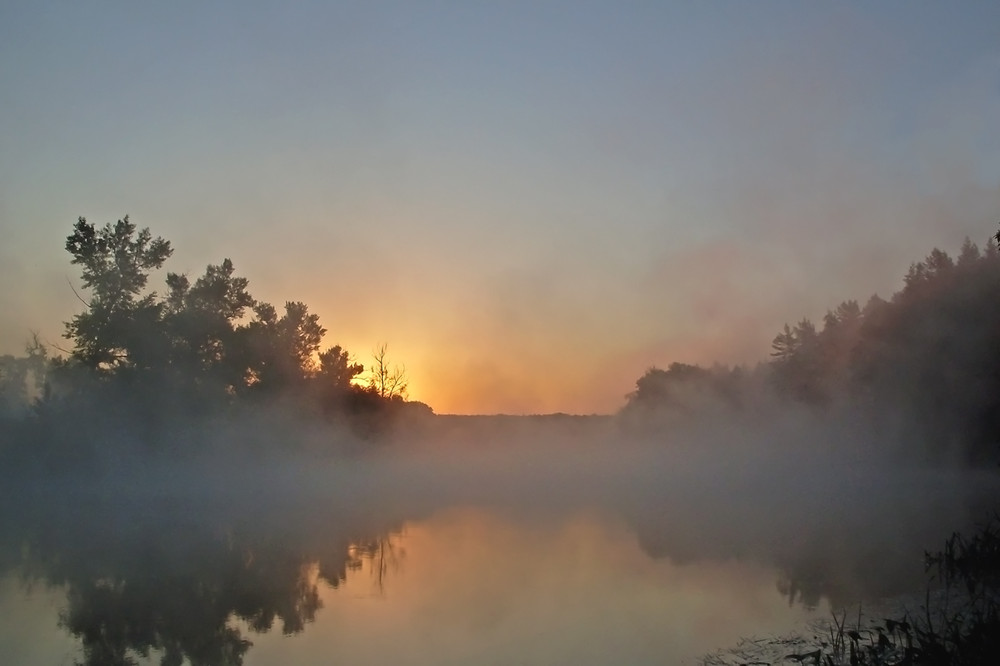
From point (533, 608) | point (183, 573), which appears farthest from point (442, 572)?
point (183, 573)

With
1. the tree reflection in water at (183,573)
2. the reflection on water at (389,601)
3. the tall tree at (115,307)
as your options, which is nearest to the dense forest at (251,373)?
the tall tree at (115,307)

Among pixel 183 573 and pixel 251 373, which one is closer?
pixel 183 573

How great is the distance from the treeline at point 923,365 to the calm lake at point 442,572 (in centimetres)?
433

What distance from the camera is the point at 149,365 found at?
36562 millimetres

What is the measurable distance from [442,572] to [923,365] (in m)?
28.8

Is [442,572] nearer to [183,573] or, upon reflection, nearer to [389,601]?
[389,601]

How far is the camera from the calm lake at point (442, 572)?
29.9ft

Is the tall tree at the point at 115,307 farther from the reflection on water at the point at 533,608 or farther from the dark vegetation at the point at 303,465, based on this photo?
the reflection on water at the point at 533,608

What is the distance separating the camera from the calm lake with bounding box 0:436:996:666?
29.9ft

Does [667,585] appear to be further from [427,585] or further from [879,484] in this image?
[879,484]

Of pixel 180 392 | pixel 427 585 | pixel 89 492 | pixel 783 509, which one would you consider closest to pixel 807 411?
pixel 783 509

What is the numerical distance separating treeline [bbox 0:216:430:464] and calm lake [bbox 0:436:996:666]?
240 inches

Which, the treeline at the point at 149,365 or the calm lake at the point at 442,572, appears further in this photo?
the treeline at the point at 149,365

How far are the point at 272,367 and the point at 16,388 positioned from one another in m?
15.5
